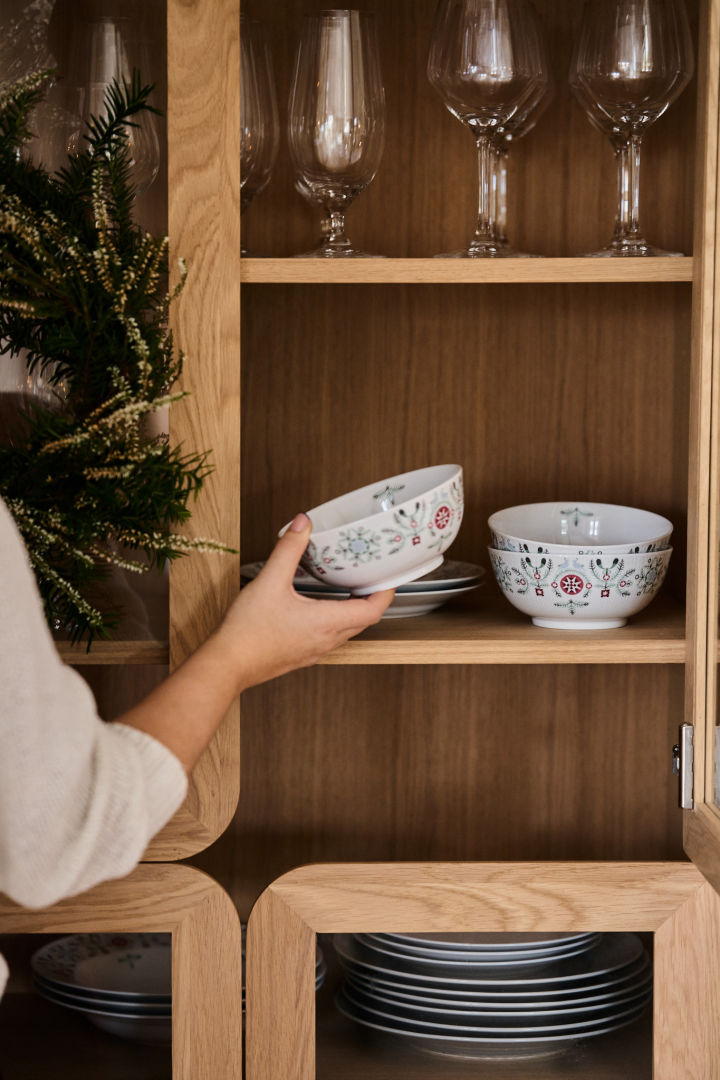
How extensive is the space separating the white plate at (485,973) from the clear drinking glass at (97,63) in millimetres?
677

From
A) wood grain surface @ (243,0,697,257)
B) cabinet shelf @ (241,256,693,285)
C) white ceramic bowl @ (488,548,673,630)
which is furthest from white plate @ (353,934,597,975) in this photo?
wood grain surface @ (243,0,697,257)

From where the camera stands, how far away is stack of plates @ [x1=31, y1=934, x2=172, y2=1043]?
92 cm

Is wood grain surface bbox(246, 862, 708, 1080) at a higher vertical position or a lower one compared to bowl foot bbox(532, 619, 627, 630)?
lower

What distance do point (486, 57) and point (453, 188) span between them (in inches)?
9.1

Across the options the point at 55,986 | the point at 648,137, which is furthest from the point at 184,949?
the point at 648,137

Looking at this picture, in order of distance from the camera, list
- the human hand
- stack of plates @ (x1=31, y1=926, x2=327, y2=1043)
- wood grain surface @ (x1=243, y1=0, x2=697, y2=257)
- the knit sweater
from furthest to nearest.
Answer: wood grain surface @ (x1=243, y1=0, x2=697, y2=257), stack of plates @ (x1=31, y1=926, x2=327, y2=1043), the human hand, the knit sweater

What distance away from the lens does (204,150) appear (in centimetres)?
84

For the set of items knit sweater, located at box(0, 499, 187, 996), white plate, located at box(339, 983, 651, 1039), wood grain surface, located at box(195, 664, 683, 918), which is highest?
knit sweater, located at box(0, 499, 187, 996)

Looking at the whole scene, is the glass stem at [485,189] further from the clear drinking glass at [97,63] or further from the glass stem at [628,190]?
the clear drinking glass at [97,63]

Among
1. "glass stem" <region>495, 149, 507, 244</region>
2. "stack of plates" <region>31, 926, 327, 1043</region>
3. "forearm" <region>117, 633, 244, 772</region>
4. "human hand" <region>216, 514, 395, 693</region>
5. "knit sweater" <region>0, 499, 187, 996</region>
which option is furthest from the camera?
"glass stem" <region>495, 149, 507, 244</region>

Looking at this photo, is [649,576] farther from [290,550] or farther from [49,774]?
[49,774]

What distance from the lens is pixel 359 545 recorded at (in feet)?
2.87

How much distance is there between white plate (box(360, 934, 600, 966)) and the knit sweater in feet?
1.31

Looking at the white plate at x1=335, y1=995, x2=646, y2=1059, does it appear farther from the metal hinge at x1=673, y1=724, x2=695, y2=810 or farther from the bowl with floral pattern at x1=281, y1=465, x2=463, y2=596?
the bowl with floral pattern at x1=281, y1=465, x2=463, y2=596
